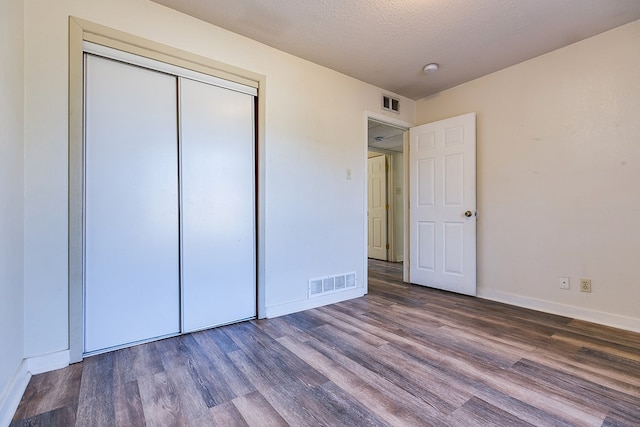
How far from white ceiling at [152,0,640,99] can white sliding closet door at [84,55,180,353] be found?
2.38ft

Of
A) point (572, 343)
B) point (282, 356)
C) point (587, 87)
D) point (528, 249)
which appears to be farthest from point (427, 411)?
point (587, 87)

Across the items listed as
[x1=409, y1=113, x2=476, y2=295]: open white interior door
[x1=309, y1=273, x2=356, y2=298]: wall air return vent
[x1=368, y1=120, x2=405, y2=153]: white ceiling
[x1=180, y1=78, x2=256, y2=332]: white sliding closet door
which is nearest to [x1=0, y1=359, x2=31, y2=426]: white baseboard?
[x1=180, y1=78, x2=256, y2=332]: white sliding closet door

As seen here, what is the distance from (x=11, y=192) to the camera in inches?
57.9

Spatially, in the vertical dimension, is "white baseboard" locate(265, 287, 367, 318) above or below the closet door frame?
below

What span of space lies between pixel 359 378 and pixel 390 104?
3.08 meters

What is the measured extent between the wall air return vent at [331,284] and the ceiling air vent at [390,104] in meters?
2.06

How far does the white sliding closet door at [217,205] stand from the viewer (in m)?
2.25

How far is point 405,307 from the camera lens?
2.89m

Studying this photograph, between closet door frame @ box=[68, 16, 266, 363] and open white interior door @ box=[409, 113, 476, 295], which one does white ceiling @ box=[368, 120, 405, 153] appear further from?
closet door frame @ box=[68, 16, 266, 363]

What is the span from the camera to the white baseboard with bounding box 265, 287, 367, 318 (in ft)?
8.71

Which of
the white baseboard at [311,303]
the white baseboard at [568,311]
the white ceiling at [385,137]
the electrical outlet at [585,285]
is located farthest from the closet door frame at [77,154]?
the electrical outlet at [585,285]

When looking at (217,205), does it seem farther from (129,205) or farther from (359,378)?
(359,378)

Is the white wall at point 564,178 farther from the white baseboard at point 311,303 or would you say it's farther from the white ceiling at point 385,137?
the white baseboard at point 311,303

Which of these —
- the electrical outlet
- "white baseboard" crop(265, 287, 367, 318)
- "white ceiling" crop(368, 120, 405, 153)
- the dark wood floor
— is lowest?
the dark wood floor
